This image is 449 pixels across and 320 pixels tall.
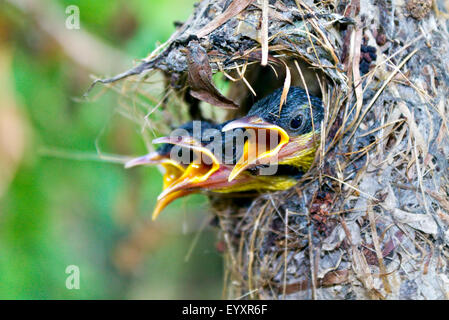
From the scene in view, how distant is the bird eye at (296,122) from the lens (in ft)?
5.33

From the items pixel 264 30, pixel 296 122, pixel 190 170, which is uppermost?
pixel 264 30

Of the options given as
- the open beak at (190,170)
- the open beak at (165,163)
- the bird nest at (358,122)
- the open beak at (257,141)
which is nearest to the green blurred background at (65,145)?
the open beak at (165,163)

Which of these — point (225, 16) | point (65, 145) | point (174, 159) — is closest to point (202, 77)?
point (225, 16)

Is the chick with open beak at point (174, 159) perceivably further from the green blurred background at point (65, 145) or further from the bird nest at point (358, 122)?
the green blurred background at point (65, 145)

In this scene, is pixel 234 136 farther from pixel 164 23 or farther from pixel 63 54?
pixel 63 54

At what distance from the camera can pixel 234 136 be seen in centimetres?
170

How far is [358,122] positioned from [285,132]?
241mm

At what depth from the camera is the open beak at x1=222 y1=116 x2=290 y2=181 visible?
1500mm

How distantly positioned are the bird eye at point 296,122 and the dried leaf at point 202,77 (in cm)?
25

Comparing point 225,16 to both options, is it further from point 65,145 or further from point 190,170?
point 65,145

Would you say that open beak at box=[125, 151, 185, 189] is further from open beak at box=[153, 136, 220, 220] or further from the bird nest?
the bird nest

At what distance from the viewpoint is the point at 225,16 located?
1.46 m

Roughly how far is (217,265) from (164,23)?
74.5 inches
